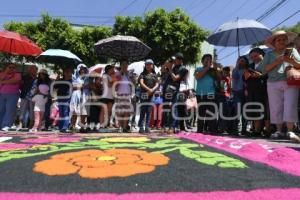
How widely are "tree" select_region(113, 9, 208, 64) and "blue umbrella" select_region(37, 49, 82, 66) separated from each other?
13173 mm

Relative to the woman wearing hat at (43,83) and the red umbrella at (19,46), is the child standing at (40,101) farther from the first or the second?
the red umbrella at (19,46)

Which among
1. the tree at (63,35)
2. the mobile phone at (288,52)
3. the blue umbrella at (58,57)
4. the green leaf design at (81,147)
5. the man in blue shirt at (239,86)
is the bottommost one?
the green leaf design at (81,147)

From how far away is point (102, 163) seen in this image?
4.06 metres

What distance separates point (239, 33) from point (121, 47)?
2849 millimetres

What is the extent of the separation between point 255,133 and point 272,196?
16.3 ft

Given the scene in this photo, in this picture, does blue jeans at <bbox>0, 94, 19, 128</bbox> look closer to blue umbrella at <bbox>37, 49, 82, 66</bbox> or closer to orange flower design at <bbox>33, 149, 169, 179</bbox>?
blue umbrella at <bbox>37, 49, 82, 66</bbox>

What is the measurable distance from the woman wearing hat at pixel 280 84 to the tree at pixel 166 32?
57.0 ft

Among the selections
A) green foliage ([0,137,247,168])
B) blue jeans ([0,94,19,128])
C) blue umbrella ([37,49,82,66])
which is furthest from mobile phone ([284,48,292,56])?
blue umbrella ([37,49,82,66])

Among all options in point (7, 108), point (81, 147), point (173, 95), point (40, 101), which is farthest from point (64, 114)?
point (81, 147)

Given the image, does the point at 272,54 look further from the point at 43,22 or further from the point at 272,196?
the point at 43,22

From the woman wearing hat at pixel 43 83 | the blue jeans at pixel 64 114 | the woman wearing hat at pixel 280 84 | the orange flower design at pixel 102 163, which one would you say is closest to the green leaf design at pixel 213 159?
the orange flower design at pixel 102 163

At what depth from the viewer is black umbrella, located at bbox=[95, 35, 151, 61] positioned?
10387 millimetres

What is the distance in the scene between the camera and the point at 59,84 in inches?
355

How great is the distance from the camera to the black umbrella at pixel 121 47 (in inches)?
409
